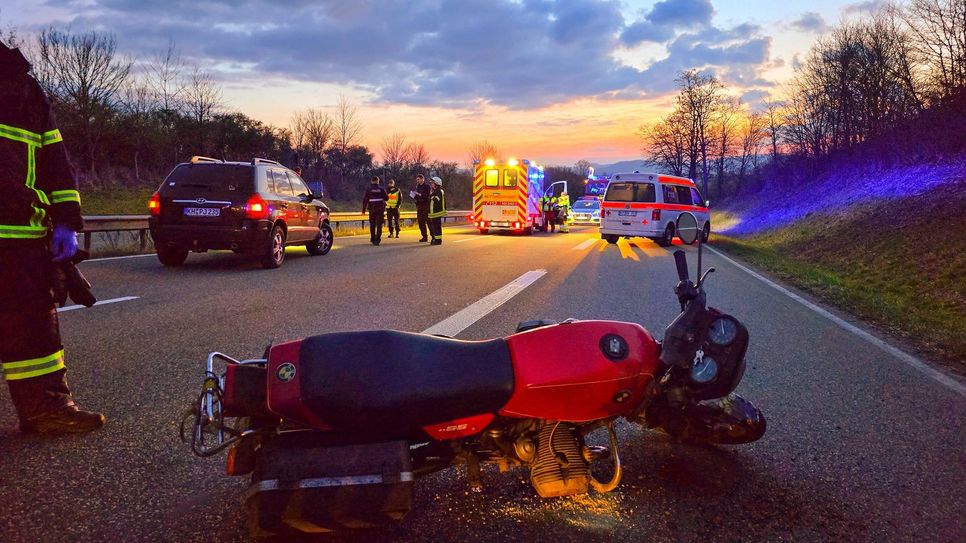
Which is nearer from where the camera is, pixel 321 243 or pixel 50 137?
pixel 50 137

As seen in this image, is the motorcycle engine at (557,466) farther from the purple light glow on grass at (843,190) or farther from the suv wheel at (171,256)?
the purple light glow on grass at (843,190)

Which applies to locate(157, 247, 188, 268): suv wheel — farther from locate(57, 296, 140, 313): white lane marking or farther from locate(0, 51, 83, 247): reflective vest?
locate(0, 51, 83, 247): reflective vest

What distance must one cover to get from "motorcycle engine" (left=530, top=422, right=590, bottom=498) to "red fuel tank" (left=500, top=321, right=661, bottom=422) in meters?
0.14

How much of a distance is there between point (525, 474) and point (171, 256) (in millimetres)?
9215

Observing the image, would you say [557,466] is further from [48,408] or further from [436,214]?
[436,214]

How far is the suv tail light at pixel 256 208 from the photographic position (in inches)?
389

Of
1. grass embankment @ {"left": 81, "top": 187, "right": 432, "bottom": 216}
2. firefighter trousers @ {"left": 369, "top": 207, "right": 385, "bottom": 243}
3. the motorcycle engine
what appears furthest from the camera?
grass embankment @ {"left": 81, "top": 187, "right": 432, "bottom": 216}

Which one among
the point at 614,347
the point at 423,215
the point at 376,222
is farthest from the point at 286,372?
the point at 423,215

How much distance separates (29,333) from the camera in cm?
306

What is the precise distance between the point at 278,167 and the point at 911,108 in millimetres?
27751

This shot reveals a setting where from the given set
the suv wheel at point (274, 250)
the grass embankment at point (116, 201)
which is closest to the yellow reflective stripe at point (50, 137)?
the suv wheel at point (274, 250)

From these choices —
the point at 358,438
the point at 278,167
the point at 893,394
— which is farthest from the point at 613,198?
the point at 358,438

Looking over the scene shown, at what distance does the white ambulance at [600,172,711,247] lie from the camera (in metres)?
18.3

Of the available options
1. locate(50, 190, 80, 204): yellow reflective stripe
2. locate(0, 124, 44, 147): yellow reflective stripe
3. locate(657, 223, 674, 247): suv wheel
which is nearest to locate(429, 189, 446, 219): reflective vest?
locate(657, 223, 674, 247): suv wheel
